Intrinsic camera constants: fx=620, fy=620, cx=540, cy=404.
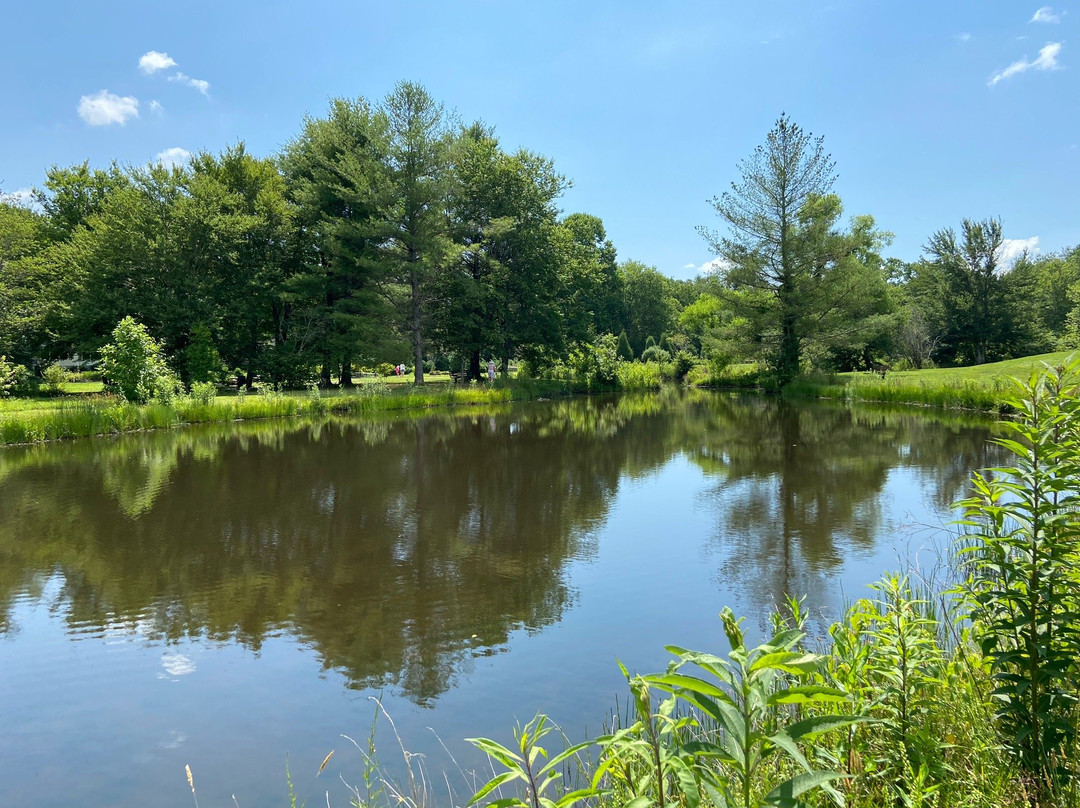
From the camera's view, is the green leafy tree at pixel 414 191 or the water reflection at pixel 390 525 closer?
the water reflection at pixel 390 525

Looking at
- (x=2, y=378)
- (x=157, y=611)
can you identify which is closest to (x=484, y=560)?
(x=157, y=611)

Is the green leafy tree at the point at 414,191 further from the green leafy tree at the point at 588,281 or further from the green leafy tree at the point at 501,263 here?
the green leafy tree at the point at 588,281

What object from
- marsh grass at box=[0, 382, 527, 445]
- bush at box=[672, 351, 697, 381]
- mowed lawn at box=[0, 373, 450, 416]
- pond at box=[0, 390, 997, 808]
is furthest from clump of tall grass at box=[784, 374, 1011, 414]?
mowed lawn at box=[0, 373, 450, 416]

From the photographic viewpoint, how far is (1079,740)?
2.16m

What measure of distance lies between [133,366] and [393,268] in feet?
37.1

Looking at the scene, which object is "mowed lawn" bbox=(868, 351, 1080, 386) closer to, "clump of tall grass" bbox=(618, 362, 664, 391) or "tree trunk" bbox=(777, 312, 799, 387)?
"tree trunk" bbox=(777, 312, 799, 387)

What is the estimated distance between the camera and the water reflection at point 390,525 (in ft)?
16.1

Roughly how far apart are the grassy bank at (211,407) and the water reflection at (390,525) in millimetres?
1096

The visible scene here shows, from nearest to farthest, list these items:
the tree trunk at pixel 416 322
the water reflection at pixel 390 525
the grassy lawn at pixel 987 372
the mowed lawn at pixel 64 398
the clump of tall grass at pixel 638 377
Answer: the water reflection at pixel 390 525 → the mowed lawn at pixel 64 398 → the grassy lawn at pixel 987 372 → the tree trunk at pixel 416 322 → the clump of tall grass at pixel 638 377

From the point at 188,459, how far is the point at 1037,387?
44.1ft

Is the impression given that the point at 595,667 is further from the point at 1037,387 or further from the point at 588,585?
the point at 1037,387

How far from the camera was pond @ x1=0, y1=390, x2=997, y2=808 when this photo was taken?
338 cm

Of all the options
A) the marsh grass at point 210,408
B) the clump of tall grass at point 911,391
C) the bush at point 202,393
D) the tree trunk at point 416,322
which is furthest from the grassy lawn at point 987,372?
the bush at point 202,393

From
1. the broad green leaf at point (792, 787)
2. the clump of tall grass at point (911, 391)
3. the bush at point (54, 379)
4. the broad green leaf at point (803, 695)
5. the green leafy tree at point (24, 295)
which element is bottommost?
the broad green leaf at point (792, 787)
